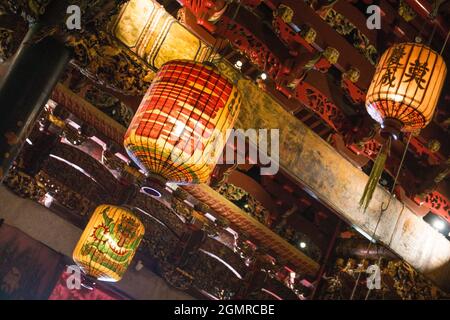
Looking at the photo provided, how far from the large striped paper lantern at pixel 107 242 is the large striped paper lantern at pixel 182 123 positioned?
143 inches

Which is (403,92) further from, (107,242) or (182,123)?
(107,242)

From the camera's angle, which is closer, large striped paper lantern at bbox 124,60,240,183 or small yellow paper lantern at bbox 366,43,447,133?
large striped paper lantern at bbox 124,60,240,183

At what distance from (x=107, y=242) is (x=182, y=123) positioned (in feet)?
13.1

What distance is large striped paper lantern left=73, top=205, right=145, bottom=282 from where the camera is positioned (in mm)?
6922

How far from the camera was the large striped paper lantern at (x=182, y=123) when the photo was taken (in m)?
3.35

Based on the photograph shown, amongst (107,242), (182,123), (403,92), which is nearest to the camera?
(182,123)

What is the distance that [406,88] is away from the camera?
13.5ft

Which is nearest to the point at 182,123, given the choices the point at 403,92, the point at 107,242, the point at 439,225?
the point at 403,92

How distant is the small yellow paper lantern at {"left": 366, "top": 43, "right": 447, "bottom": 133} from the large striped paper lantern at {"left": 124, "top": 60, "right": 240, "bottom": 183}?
1.21 m

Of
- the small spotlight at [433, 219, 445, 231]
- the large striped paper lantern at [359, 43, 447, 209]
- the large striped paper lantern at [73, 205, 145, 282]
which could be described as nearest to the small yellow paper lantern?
the large striped paper lantern at [359, 43, 447, 209]

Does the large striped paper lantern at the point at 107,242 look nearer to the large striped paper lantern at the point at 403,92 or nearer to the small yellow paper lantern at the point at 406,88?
the large striped paper lantern at the point at 403,92

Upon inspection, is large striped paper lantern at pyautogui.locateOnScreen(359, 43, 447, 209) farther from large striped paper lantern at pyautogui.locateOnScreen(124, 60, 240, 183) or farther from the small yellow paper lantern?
large striped paper lantern at pyautogui.locateOnScreen(124, 60, 240, 183)

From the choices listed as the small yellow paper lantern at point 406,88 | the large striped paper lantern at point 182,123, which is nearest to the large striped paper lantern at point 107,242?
the large striped paper lantern at point 182,123
